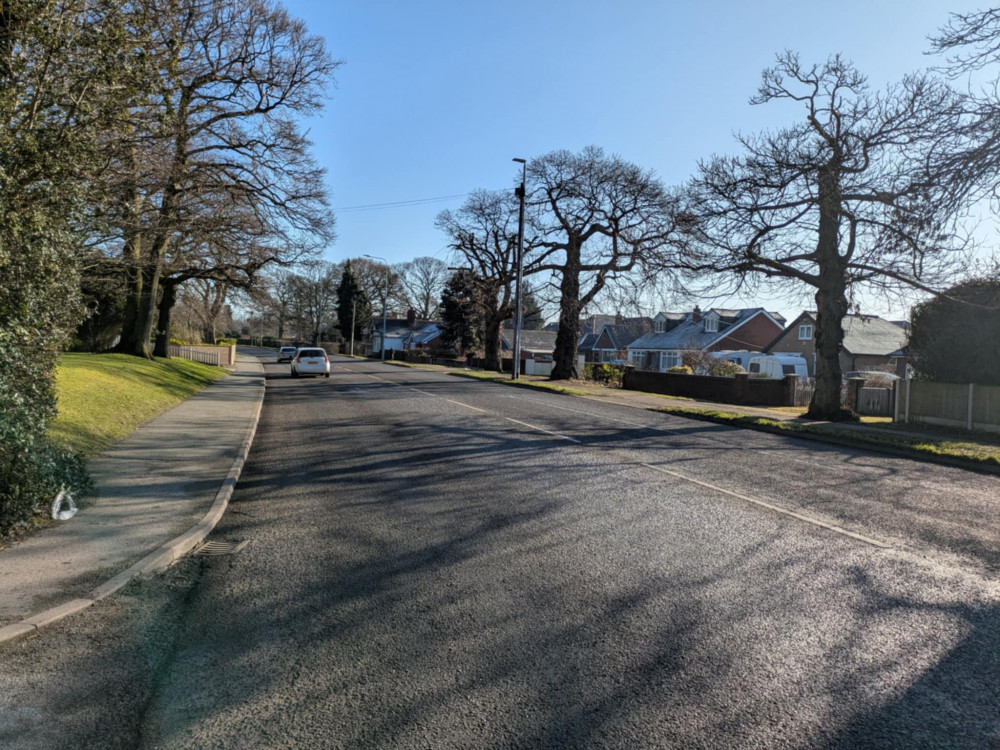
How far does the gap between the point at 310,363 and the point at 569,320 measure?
1396cm

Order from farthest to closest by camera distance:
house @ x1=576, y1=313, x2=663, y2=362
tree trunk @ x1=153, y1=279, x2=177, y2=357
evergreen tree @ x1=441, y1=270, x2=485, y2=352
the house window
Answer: house @ x1=576, y1=313, x2=663, y2=362
evergreen tree @ x1=441, y1=270, x2=485, y2=352
the house window
tree trunk @ x1=153, y1=279, x2=177, y2=357

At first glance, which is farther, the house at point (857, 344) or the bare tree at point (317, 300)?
the bare tree at point (317, 300)

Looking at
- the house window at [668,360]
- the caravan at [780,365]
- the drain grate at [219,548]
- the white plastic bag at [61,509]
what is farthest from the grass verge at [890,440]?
the house window at [668,360]

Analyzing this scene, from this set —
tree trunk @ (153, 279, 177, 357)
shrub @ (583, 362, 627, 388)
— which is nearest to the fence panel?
shrub @ (583, 362, 627, 388)

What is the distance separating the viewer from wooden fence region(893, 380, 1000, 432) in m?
17.2

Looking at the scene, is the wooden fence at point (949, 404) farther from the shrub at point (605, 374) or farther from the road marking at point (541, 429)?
the shrub at point (605, 374)

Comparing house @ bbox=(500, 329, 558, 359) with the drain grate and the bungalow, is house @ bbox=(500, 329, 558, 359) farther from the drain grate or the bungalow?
the drain grate

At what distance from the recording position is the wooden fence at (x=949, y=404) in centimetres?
1725

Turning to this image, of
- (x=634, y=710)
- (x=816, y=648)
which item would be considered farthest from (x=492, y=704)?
(x=816, y=648)

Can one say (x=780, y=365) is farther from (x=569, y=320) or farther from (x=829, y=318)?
(x=829, y=318)

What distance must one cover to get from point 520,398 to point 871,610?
20.2 m

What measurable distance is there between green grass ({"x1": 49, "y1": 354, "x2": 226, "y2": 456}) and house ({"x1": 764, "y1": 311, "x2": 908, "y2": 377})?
45142 millimetres

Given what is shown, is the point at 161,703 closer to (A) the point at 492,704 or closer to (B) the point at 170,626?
(B) the point at 170,626

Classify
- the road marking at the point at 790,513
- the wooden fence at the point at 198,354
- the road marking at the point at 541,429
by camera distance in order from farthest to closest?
the wooden fence at the point at 198,354, the road marking at the point at 541,429, the road marking at the point at 790,513
